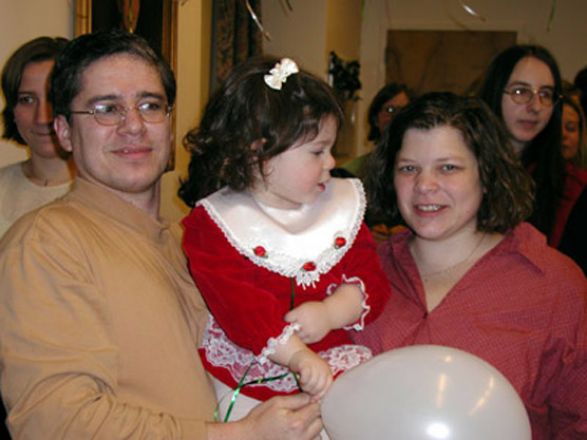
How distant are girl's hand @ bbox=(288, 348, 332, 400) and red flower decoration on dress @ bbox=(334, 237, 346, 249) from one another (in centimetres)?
35

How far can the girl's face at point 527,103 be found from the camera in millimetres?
2549

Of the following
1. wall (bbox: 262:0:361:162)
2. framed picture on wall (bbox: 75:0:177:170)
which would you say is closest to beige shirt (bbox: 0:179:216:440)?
framed picture on wall (bbox: 75:0:177:170)

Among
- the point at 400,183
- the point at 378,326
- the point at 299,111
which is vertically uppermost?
the point at 299,111

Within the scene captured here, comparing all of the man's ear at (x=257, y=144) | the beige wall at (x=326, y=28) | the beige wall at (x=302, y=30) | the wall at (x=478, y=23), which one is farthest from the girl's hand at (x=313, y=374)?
the wall at (x=478, y=23)

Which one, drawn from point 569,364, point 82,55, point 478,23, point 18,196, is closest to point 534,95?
point 569,364

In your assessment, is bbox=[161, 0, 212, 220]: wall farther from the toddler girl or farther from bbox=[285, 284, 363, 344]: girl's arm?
bbox=[285, 284, 363, 344]: girl's arm

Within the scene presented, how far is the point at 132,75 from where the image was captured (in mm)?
1546

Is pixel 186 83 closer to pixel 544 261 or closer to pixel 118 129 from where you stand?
pixel 118 129

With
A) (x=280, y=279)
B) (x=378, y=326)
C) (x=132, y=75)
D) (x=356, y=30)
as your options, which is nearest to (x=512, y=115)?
(x=378, y=326)

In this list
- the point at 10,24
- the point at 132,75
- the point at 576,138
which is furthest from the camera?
the point at 576,138

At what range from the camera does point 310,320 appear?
1513 mm

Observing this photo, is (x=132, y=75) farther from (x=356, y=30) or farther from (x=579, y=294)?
(x=356, y=30)

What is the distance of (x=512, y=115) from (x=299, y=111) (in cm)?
128

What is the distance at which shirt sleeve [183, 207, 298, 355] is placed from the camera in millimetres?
1473
